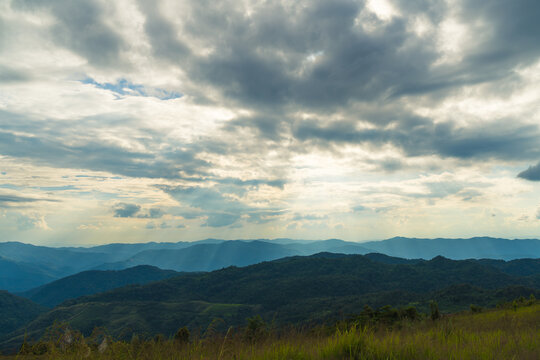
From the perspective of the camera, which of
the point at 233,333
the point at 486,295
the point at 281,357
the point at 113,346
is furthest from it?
the point at 486,295

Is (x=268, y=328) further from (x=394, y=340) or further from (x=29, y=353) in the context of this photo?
(x=29, y=353)

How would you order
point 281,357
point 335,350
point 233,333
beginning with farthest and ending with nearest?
point 233,333, point 335,350, point 281,357

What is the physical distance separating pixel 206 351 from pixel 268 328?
217 centimetres

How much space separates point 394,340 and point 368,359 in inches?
58.8

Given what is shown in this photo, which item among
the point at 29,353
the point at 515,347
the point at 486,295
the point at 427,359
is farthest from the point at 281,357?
the point at 486,295

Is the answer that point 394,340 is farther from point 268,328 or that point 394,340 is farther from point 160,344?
point 160,344

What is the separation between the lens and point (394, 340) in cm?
723

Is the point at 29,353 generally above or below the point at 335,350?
below

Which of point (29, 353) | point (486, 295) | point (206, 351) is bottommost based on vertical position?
point (486, 295)

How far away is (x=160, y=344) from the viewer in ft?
25.2

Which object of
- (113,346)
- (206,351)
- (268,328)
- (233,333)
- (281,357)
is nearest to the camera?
(281,357)

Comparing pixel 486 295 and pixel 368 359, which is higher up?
pixel 368 359

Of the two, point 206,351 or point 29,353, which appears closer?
point 206,351

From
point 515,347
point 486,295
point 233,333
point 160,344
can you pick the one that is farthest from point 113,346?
point 486,295
